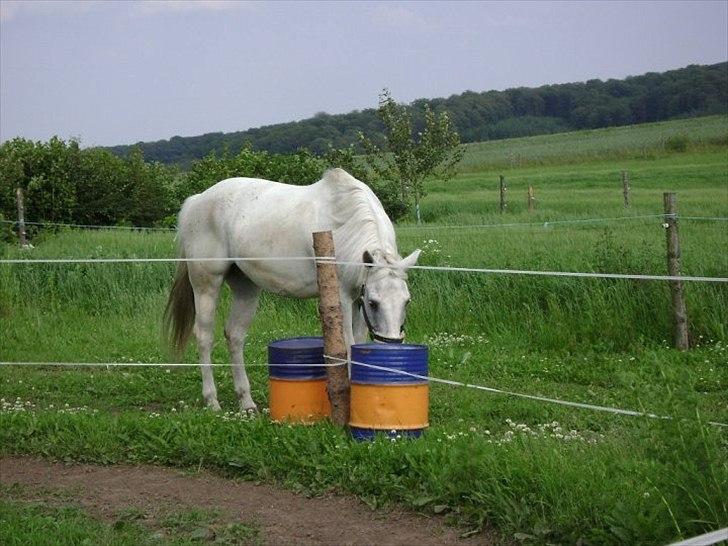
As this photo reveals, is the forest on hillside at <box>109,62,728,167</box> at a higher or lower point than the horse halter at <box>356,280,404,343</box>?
higher

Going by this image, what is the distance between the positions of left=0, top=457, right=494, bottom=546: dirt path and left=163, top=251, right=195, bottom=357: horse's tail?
8.78 feet

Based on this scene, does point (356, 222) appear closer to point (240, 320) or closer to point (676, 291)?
point (240, 320)

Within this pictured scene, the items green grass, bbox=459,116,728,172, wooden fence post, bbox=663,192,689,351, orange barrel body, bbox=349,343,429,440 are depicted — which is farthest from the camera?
green grass, bbox=459,116,728,172

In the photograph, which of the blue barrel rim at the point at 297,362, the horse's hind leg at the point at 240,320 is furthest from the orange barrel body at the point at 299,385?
the horse's hind leg at the point at 240,320

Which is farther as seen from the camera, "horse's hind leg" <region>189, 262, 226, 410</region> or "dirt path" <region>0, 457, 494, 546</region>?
"horse's hind leg" <region>189, 262, 226, 410</region>

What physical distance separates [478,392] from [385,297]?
7.24ft

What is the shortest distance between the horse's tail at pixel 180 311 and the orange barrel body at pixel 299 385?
2.44m

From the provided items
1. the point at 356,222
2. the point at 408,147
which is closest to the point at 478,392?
the point at 356,222

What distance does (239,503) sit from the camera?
19.9ft

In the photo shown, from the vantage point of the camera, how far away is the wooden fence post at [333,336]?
23.6 ft

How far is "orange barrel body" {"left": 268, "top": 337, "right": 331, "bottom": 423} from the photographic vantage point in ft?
24.5

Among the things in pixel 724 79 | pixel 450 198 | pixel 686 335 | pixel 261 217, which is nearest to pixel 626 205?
pixel 450 198

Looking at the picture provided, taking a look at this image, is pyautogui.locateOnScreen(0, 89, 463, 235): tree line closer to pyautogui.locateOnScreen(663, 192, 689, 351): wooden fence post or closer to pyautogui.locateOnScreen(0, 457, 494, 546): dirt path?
pyautogui.locateOnScreen(663, 192, 689, 351): wooden fence post

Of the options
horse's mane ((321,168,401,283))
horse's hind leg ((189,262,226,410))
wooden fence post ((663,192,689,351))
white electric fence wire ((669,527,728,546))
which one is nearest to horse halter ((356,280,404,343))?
horse's mane ((321,168,401,283))
